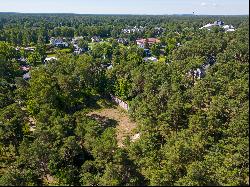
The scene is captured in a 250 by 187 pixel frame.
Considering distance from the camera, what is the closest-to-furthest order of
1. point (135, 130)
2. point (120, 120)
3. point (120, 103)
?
point (135, 130)
point (120, 120)
point (120, 103)

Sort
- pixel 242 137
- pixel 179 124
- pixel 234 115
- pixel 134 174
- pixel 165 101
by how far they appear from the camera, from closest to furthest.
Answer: pixel 134 174, pixel 242 137, pixel 234 115, pixel 179 124, pixel 165 101

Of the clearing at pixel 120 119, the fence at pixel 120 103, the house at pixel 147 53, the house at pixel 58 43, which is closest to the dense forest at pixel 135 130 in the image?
the fence at pixel 120 103

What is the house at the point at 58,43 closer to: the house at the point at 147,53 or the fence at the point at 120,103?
the house at the point at 147,53

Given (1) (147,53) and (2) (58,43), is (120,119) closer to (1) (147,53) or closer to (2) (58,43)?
(1) (147,53)

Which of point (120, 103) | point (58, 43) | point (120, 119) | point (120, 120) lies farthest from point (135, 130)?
point (58, 43)

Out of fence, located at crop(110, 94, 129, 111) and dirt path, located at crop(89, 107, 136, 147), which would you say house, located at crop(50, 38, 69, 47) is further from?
dirt path, located at crop(89, 107, 136, 147)

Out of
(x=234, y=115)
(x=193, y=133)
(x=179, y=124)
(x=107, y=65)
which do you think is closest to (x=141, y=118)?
(x=179, y=124)

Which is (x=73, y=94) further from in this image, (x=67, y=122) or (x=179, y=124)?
(x=179, y=124)

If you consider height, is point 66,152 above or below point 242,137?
below
